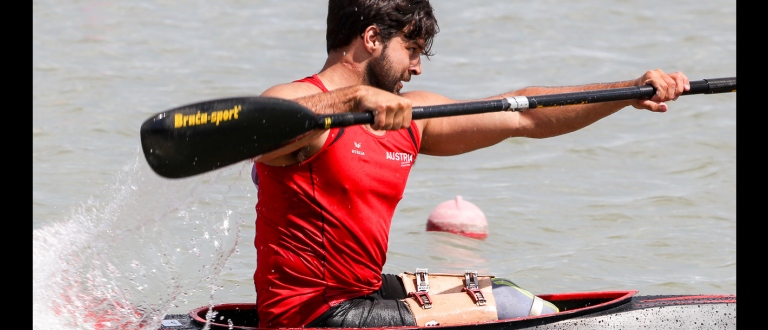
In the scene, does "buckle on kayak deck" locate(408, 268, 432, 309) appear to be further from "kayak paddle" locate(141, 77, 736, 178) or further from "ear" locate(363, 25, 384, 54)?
"ear" locate(363, 25, 384, 54)

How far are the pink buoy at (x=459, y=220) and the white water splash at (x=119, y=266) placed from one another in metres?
1.86

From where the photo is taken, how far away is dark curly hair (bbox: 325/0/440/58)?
3875 mm

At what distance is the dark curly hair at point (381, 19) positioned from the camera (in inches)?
153

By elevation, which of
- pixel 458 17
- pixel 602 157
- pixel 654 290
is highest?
→ pixel 458 17

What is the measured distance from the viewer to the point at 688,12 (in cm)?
1369

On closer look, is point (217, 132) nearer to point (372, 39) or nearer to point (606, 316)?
point (372, 39)

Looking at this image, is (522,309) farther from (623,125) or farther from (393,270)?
(623,125)

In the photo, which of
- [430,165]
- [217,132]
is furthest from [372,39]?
[430,165]

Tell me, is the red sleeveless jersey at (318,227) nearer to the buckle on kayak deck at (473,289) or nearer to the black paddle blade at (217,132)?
the black paddle blade at (217,132)

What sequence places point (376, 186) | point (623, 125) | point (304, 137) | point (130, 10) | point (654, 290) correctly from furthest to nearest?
point (130, 10)
point (623, 125)
point (654, 290)
point (376, 186)
point (304, 137)

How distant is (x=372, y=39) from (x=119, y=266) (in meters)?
2.13

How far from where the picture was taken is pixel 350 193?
12.3 feet
